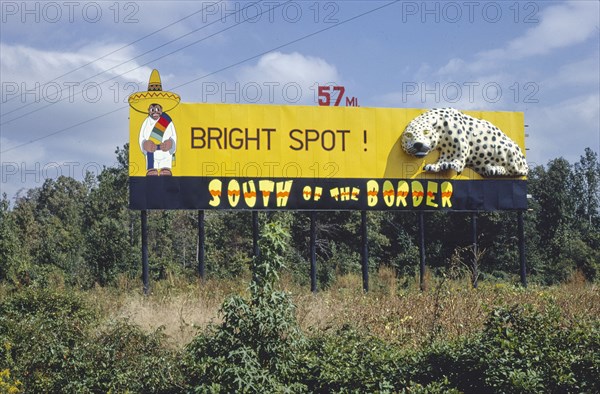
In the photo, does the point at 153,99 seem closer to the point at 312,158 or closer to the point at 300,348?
the point at 312,158

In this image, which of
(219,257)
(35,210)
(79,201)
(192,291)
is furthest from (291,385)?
(35,210)

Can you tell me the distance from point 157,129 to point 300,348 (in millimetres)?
10972

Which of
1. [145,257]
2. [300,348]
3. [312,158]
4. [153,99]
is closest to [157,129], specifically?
[153,99]

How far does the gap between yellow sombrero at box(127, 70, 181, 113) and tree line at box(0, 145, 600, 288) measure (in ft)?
31.7

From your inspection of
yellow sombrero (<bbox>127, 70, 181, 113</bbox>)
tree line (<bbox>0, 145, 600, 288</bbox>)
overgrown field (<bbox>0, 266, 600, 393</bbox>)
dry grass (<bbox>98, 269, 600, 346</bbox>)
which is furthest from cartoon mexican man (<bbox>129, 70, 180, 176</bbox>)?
tree line (<bbox>0, 145, 600, 288</bbox>)

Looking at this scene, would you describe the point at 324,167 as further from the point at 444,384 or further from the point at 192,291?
the point at 444,384

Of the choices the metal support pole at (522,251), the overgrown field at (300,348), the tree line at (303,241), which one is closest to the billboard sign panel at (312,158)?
the metal support pole at (522,251)

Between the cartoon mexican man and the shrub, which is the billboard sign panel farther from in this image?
the shrub

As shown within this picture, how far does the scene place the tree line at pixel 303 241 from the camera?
2927cm

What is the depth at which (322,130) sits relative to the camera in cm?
1989

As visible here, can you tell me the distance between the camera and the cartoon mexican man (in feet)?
62.5

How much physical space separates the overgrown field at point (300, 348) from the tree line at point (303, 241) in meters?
14.4

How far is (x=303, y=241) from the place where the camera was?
4012 cm

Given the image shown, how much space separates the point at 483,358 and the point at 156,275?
74.1 feet
